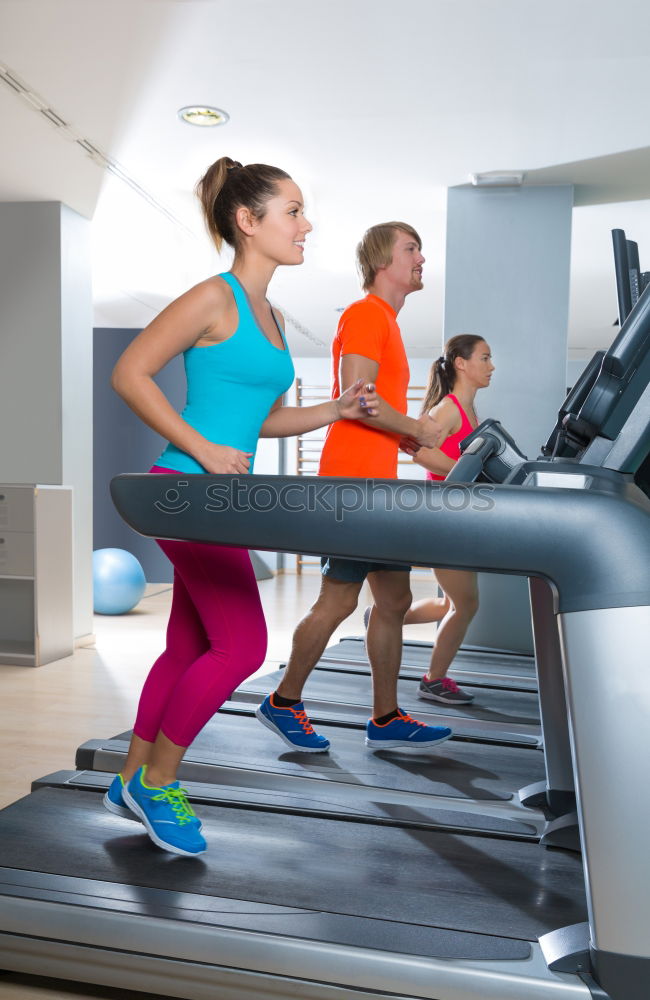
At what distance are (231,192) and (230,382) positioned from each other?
1.16ft

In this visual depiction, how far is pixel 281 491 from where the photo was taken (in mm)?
1017

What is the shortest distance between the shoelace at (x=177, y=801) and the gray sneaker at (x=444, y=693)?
1508 millimetres

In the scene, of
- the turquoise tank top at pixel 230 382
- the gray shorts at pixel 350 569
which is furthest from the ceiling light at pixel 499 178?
the turquoise tank top at pixel 230 382

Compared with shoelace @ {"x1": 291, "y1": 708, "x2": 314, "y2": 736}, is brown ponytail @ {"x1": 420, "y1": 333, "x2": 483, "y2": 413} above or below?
above

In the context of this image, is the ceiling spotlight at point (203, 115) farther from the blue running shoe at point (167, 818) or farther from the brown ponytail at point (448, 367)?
the blue running shoe at point (167, 818)

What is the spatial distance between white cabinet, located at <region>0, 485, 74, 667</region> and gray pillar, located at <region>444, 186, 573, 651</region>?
203 cm

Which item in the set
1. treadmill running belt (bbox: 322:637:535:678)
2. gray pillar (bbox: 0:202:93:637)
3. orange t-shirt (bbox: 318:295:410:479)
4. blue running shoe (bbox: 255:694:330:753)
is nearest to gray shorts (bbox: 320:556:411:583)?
orange t-shirt (bbox: 318:295:410:479)

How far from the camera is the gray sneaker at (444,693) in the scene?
2783 mm

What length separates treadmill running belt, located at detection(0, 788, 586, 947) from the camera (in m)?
1.23

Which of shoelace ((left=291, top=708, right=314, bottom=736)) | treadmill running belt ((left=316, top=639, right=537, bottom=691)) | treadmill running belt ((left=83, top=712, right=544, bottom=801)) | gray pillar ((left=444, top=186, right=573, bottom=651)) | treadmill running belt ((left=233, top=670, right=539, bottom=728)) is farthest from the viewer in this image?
gray pillar ((left=444, top=186, right=573, bottom=651))

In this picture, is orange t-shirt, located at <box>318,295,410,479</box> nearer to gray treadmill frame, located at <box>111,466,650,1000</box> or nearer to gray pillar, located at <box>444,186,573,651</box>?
gray treadmill frame, located at <box>111,466,650,1000</box>

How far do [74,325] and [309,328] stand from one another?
154 inches

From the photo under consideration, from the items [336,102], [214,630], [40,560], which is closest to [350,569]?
[214,630]

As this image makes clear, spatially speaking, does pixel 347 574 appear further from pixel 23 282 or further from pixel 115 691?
pixel 23 282
